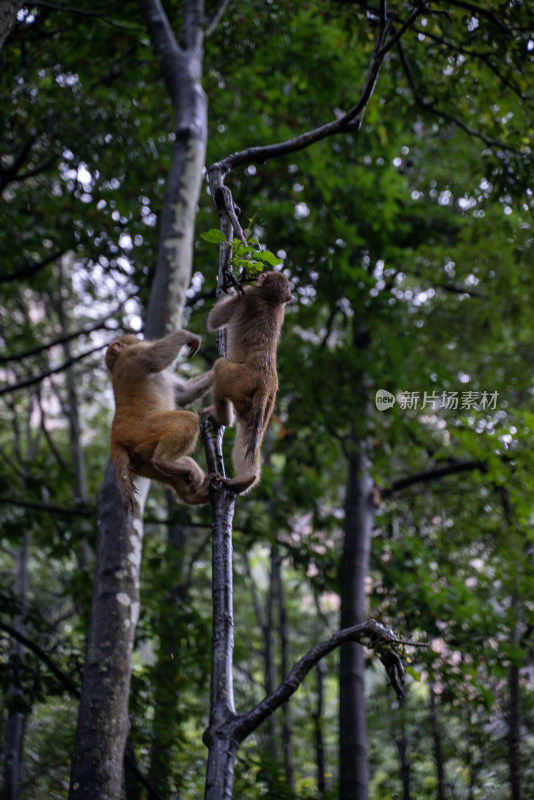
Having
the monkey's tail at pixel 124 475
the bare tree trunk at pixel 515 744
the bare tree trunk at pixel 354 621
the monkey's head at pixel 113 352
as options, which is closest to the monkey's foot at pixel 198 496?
the monkey's tail at pixel 124 475

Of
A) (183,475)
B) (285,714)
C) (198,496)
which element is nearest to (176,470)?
(183,475)

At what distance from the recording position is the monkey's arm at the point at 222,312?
4.77 meters

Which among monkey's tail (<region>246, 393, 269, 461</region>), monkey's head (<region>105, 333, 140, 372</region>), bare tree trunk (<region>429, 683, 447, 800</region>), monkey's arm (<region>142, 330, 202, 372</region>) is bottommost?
bare tree trunk (<region>429, 683, 447, 800</region>)

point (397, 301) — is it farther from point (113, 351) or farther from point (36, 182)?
point (36, 182)

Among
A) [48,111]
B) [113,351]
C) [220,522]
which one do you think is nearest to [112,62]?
[48,111]

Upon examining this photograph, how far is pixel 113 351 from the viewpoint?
516 cm

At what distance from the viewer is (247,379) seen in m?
4.01

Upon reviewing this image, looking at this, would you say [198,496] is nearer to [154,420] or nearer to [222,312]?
[154,420]

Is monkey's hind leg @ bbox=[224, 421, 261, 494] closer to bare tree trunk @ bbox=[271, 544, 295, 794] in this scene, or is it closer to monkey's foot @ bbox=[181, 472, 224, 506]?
monkey's foot @ bbox=[181, 472, 224, 506]

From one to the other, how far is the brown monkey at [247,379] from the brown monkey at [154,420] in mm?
248

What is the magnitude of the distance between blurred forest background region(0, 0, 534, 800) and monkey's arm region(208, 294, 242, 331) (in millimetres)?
2121

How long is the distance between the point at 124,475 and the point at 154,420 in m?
0.40

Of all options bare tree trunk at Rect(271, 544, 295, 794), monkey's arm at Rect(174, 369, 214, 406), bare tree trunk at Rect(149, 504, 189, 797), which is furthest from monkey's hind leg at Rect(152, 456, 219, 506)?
bare tree trunk at Rect(271, 544, 295, 794)

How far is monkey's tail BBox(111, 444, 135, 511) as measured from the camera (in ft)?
13.3
